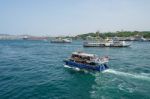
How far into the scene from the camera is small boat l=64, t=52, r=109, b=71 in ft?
164

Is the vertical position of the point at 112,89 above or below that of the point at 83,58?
below

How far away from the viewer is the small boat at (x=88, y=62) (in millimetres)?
49875

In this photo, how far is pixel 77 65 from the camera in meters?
53.0

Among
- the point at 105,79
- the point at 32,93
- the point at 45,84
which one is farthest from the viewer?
the point at 105,79

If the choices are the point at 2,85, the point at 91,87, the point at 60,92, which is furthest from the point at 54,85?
the point at 2,85

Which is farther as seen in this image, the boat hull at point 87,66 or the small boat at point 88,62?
the small boat at point 88,62

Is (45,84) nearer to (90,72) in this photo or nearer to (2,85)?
(2,85)

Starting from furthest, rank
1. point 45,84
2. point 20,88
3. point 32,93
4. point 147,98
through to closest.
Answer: point 45,84
point 20,88
point 32,93
point 147,98

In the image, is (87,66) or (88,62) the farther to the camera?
(88,62)

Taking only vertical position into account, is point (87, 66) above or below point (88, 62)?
below

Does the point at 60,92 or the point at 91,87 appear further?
the point at 91,87

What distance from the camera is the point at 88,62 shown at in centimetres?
5153

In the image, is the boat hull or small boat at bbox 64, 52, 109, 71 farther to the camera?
small boat at bbox 64, 52, 109, 71

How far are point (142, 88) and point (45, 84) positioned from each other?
57.6 ft
